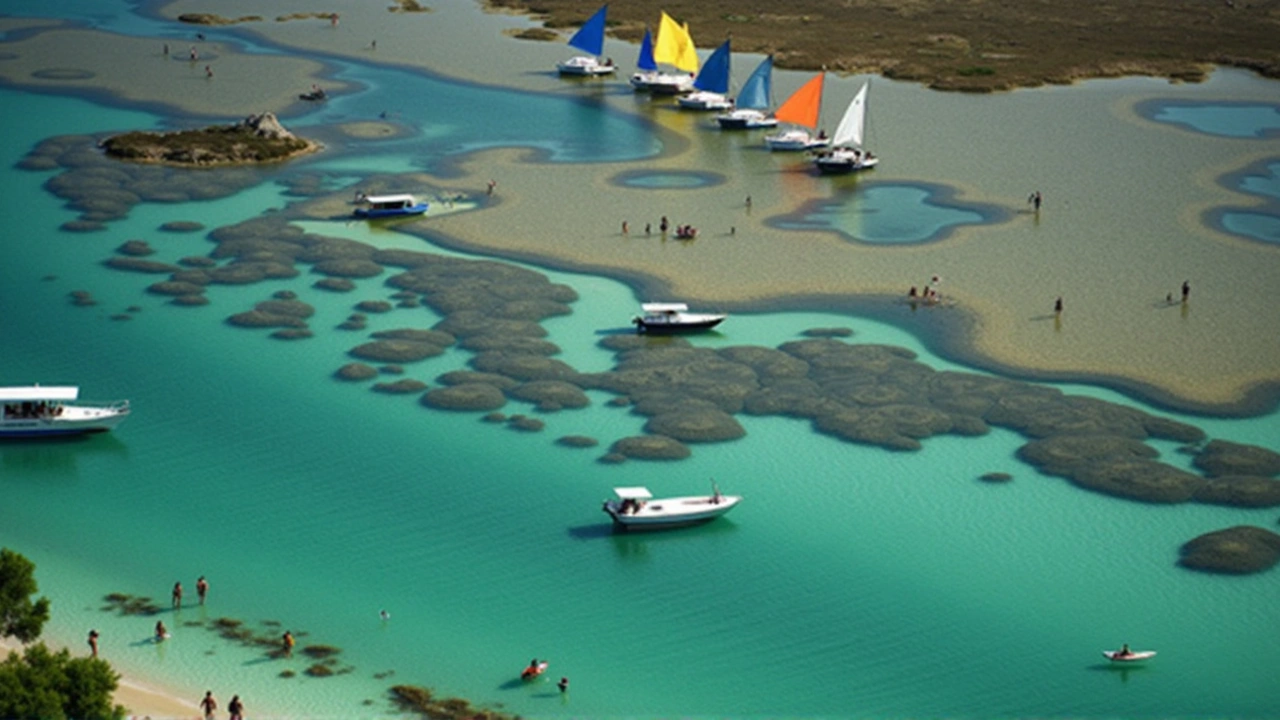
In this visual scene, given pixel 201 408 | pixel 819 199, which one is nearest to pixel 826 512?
pixel 201 408

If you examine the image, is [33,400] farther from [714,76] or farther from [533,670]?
[714,76]

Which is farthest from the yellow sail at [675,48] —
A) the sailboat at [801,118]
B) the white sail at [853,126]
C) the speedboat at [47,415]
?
the speedboat at [47,415]

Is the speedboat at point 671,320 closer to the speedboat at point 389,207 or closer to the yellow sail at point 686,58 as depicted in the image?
the speedboat at point 389,207

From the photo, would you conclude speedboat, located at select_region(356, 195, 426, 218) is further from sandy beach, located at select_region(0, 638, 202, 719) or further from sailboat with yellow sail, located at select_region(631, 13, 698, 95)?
sandy beach, located at select_region(0, 638, 202, 719)

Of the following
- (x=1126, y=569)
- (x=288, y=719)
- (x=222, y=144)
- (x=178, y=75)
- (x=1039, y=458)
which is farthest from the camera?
(x=178, y=75)

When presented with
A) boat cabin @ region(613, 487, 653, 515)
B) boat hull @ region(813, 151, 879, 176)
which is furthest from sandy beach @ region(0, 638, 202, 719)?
boat hull @ region(813, 151, 879, 176)

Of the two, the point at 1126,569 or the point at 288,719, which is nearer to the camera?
the point at 288,719

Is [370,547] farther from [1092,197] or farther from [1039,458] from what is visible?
[1092,197]
